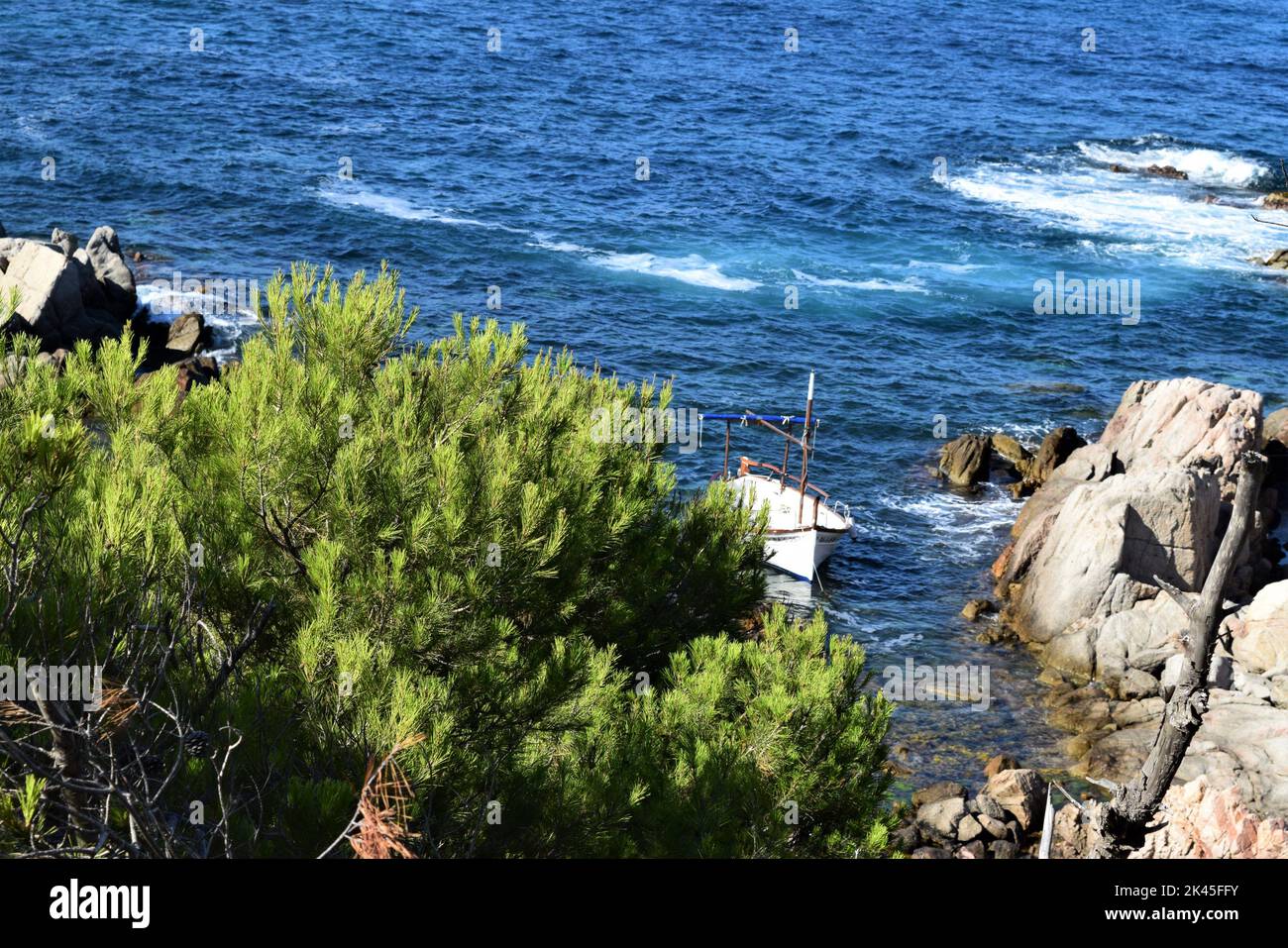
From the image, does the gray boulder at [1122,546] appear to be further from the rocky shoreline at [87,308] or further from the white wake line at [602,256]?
the white wake line at [602,256]

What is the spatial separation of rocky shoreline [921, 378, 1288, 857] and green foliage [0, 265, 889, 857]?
41.8ft

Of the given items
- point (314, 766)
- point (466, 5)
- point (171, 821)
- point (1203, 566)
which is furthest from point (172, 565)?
point (466, 5)

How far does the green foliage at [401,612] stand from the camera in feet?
31.7

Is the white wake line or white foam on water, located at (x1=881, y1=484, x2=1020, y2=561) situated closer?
white foam on water, located at (x1=881, y1=484, x2=1020, y2=561)

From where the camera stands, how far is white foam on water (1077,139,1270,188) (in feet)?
263

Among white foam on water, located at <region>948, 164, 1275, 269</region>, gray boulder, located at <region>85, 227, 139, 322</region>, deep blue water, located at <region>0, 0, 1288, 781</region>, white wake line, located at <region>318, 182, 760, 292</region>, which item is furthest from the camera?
white foam on water, located at <region>948, 164, 1275, 269</region>

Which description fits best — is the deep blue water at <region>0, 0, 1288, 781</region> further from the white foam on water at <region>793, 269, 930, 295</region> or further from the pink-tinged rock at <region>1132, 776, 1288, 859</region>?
the pink-tinged rock at <region>1132, 776, 1288, 859</region>

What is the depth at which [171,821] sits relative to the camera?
8.58 metres

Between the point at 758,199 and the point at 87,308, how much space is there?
3669 centimetres

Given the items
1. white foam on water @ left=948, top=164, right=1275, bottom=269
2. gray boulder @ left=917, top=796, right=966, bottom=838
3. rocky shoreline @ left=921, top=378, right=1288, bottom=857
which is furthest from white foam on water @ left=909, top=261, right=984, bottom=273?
gray boulder @ left=917, top=796, right=966, bottom=838

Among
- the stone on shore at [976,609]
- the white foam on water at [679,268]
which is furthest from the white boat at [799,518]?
the white foam on water at [679,268]

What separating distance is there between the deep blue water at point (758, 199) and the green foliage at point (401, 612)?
16.5 m
